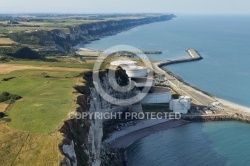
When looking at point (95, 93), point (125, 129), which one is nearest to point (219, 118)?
point (125, 129)

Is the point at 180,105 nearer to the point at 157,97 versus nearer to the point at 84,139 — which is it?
the point at 157,97

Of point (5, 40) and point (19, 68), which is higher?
point (5, 40)

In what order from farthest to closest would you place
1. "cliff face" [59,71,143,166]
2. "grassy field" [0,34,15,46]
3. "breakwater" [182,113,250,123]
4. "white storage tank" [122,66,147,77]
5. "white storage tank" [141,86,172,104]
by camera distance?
"grassy field" [0,34,15,46]
"white storage tank" [122,66,147,77]
"white storage tank" [141,86,172,104]
"breakwater" [182,113,250,123]
"cliff face" [59,71,143,166]

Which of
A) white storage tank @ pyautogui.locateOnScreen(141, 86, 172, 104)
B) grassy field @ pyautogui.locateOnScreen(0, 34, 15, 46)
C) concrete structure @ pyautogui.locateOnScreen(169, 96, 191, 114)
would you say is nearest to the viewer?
concrete structure @ pyautogui.locateOnScreen(169, 96, 191, 114)

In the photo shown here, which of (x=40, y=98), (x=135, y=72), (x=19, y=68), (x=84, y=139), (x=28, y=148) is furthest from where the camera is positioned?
(x=135, y=72)

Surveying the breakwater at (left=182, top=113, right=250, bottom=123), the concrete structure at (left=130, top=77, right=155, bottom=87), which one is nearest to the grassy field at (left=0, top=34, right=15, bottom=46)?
the concrete structure at (left=130, top=77, right=155, bottom=87)

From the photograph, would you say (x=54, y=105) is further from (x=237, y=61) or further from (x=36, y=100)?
(x=237, y=61)

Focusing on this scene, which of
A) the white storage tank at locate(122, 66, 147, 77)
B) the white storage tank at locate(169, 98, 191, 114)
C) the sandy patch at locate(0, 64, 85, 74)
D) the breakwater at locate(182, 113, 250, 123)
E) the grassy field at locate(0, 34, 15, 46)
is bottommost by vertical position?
the breakwater at locate(182, 113, 250, 123)

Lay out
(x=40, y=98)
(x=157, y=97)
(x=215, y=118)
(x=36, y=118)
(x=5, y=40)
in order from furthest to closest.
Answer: (x=5, y=40), (x=157, y=97), (x=215, y=118), (x=40, y=98), (x=36, y=118)

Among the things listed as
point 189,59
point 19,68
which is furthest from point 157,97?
point 189,59

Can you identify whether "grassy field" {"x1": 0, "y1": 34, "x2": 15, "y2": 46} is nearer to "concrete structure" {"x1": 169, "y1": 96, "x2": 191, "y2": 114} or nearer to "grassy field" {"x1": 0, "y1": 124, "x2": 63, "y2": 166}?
"concrete structure" {"x1": 169, "y1": 96, "x2": 191, "y2": 114}
